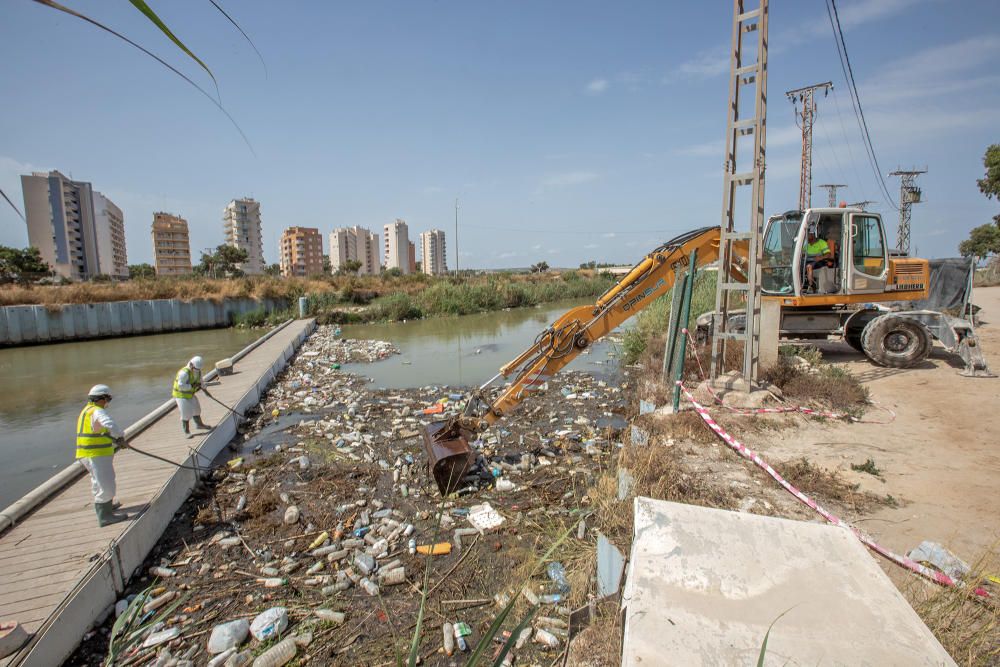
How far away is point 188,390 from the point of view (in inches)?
275

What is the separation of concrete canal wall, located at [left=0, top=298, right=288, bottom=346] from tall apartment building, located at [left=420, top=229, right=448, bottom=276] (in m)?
71.2

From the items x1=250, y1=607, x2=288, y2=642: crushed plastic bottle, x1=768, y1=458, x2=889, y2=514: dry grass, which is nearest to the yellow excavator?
x1=768, y1=458, x2=889, y2=514: dry grass

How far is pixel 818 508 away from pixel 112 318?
27.7 meters

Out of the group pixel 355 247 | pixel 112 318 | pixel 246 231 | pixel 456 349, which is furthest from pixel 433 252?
pixel 456 349

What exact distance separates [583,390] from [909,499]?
6.37 meters

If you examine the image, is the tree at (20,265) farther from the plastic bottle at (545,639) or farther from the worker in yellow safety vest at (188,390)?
the plastic bottle at (545,639)

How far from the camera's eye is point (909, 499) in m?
4.05

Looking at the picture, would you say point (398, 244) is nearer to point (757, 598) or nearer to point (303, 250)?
point (303, 250)

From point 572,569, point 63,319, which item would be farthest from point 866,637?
point 63,319

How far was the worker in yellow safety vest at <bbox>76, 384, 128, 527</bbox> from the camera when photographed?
4.56 metres

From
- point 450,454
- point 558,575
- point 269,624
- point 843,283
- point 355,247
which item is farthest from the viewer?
point 355,247

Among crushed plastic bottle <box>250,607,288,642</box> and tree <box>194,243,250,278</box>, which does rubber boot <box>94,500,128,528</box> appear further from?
tree <box>194,243,250,278</box>

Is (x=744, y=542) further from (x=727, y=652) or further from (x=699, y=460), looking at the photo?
(x=699, y=460)

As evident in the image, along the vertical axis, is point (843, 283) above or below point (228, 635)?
above
